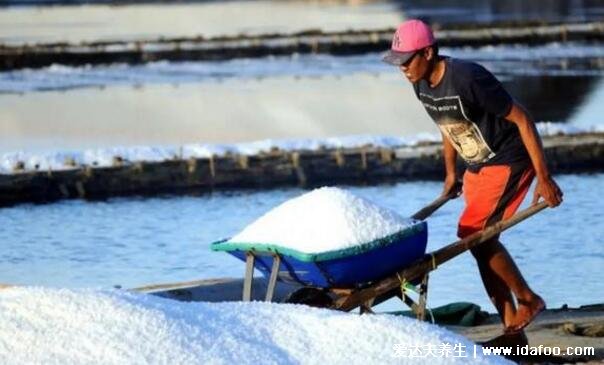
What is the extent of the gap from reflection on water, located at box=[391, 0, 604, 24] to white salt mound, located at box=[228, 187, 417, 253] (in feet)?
114

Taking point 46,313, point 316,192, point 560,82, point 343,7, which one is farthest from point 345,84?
point 343,7

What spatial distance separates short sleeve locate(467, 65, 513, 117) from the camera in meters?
6.58

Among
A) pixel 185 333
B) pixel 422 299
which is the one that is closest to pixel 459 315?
pixel 422 299

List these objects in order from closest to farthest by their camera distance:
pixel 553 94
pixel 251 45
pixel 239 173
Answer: pixel 239 173
pixel 553 94
pixel 251 45

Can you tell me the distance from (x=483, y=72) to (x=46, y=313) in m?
2.39

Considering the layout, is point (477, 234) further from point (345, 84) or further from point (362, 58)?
point (362, 58)

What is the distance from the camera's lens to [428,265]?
6734 mm

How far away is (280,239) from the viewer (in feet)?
21.8

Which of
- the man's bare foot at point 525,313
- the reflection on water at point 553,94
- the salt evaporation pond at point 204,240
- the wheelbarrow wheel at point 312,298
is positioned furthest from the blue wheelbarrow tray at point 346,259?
the reflection on water at point 553,94

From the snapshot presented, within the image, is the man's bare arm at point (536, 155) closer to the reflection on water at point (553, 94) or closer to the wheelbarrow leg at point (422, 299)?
the wheelbarrow leg at point (422, 299)

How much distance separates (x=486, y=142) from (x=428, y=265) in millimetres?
503

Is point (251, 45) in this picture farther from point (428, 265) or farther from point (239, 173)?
point (428, 265)

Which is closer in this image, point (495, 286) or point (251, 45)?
point (495, 286)

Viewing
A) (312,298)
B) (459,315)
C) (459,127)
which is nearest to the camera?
(459,127)
